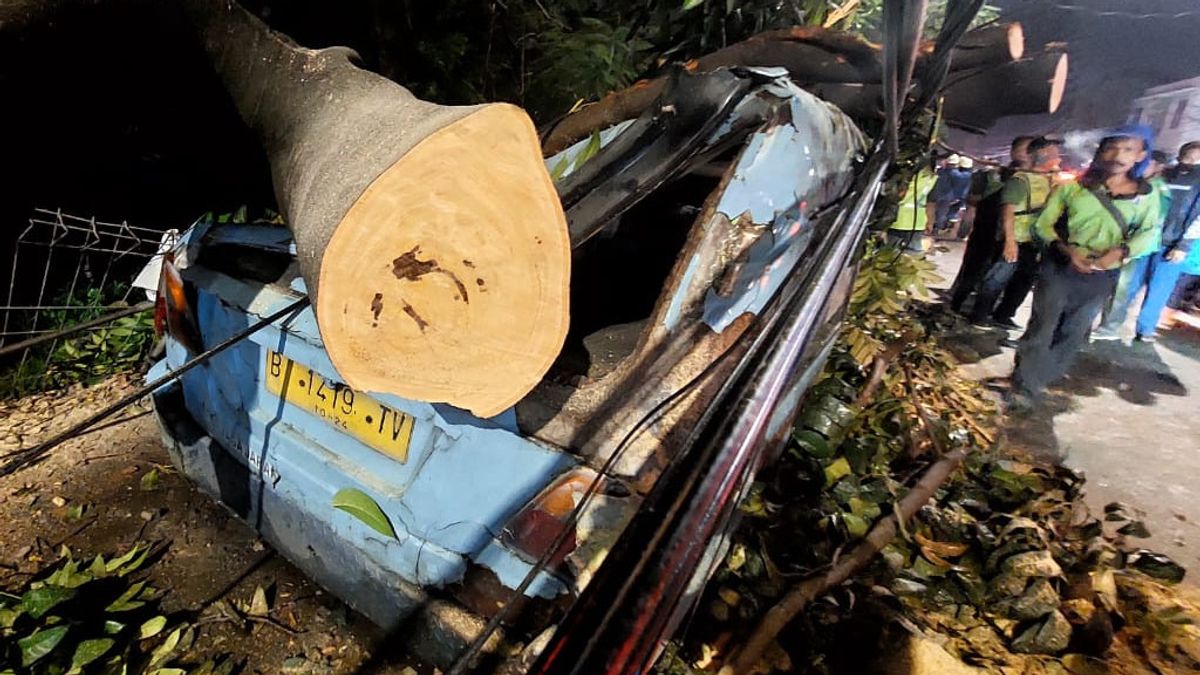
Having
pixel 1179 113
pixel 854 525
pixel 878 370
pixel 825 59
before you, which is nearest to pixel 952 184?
pixel 1179 113

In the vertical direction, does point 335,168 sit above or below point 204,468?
above

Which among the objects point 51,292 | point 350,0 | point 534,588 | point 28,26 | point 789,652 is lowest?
point 51,292

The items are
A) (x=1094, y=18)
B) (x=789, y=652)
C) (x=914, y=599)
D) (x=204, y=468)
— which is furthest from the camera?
(x=1094, y=18)

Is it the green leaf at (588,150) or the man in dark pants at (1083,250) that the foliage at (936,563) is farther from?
the man in dark pants at (1083,250)

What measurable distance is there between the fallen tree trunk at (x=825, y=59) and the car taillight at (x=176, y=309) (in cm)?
200

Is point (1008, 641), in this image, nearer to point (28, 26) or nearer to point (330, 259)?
point (330, 259)

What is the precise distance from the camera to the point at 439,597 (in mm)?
1512

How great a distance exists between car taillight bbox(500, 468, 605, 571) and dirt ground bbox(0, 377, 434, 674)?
0.83m

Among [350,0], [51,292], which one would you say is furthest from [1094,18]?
[51,292]

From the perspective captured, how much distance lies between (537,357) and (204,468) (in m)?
1.61

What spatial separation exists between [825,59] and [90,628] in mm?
4726

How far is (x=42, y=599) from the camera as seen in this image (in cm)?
184

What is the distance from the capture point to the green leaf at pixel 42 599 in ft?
5.95

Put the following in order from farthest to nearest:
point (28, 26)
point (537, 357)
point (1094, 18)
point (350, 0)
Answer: point (1094, 18) < point (350, 0) < point (28, 26) < point (537, 357)
